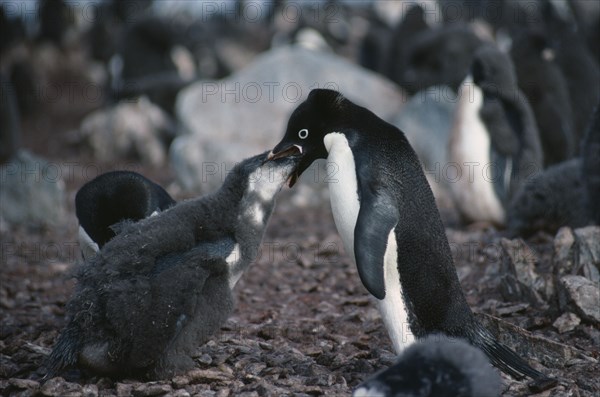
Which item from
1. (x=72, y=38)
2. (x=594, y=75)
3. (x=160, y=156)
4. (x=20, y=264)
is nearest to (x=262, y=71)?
(x=160, y=156)

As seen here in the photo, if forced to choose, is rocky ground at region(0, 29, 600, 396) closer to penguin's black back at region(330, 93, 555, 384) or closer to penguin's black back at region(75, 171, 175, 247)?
penguin's black back at region(330, 93, 555, 384)

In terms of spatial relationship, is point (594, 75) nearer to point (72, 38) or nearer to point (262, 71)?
point (262, 71)

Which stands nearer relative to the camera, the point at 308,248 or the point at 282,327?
the point at 282,327

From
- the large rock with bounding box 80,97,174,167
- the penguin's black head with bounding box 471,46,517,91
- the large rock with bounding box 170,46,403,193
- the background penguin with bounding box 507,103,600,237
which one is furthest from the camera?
the large rock with bounding box 80,97,174,167

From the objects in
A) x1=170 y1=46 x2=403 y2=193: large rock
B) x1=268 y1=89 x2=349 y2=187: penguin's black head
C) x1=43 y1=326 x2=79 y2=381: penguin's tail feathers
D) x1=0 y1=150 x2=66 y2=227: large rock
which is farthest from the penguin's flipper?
x1=170 y1=46 x2=403 y2=193: large rock

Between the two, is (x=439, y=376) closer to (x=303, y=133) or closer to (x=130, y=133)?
(x=303, y=133)

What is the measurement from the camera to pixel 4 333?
3979mm

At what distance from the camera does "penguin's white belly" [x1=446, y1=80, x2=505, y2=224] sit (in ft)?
21.8

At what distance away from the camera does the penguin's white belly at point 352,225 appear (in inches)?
124

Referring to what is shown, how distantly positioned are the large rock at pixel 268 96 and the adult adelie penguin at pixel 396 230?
6.49 m

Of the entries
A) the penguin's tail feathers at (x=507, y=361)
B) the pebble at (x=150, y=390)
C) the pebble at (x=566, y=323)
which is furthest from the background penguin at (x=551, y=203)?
the pebble at (x=150, y=390)

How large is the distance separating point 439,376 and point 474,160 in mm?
4345

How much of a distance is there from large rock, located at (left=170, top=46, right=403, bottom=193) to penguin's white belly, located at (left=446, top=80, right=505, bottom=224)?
131 inches

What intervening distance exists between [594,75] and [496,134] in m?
1.64
